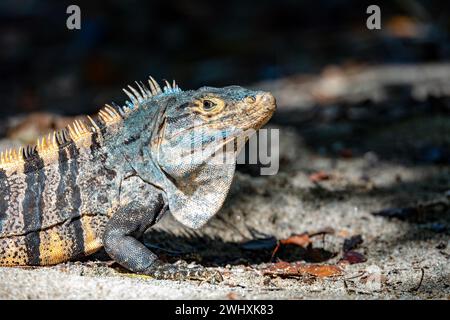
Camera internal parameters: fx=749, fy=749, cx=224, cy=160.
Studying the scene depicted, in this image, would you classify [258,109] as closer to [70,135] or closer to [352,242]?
[70,135]

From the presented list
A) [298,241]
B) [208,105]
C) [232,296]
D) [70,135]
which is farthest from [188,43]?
[232,296]

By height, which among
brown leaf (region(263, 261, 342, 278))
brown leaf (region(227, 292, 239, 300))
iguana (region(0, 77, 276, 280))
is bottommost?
brown leaf (region(263, 261, 342, 278))

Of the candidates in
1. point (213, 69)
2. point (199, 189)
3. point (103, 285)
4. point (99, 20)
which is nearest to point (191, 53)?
point (213, 69)

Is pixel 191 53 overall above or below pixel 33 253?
above

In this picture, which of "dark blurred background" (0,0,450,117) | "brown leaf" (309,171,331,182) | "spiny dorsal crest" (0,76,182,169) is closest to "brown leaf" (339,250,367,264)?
"brown leaf" (309,171,331,182)

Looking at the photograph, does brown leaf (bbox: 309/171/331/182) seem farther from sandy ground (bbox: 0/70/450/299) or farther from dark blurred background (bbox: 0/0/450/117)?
dark blurred background (bbox: 0/0/450/117)

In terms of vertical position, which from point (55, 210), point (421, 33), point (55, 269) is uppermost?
point (421, 33)

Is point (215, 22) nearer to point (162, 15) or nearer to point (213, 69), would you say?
point (162, 15)

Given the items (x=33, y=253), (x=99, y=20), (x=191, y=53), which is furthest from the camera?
(x=99, y=20)
